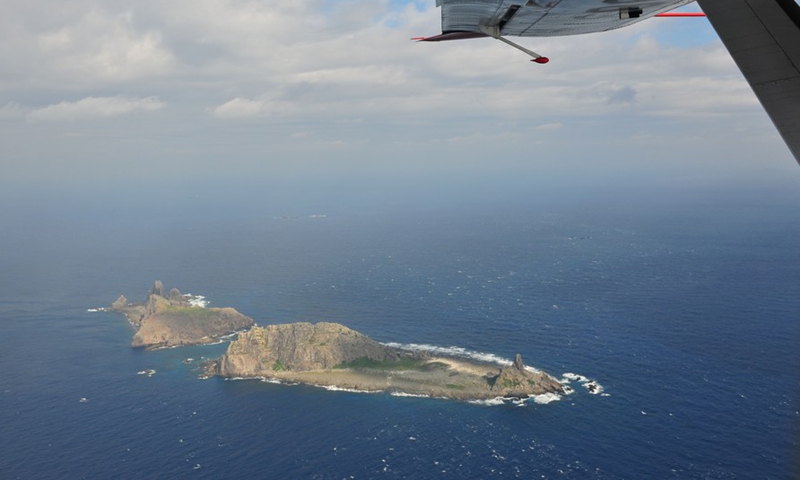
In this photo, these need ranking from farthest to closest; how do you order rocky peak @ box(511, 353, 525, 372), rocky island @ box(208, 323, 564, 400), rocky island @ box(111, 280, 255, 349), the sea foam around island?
rocky island @ box(111, 280, 255, 349) → rocky peak @ box(511, 353, 525, 372) → rocky island @ box(208, 323, 564, 400) → the sea foam around island

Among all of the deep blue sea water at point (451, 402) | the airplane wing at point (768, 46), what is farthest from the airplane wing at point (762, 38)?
the deep blue sea water at point (451, 402)

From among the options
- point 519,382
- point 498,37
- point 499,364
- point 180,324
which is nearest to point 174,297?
point 180,324

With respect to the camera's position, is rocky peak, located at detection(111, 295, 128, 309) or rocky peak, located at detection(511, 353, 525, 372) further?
rocky peak, located at detection(111, 295, 128, 309)

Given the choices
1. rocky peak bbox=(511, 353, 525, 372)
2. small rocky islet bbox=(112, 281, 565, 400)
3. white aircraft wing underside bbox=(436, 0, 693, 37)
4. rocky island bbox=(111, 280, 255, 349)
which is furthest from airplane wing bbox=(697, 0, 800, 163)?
rocky island bbox=(111, 280, 255, 349)

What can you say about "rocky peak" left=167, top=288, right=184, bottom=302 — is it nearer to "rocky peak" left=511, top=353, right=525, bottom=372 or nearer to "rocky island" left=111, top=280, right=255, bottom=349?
"rocky island" left=111, top=280, right=255, bottom=349

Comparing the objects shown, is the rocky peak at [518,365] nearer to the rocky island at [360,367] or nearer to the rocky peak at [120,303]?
the rocky island at [360,367]

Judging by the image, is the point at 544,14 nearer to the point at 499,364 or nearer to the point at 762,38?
the point at 762,38

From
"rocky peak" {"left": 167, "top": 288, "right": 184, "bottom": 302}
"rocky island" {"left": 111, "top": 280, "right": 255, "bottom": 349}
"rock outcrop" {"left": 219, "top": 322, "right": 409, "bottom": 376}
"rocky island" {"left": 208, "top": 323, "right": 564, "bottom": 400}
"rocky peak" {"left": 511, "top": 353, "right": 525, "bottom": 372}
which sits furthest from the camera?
"rocky peak" {"left": 167, "top": 288, "right": 184, "bottom": 302}
